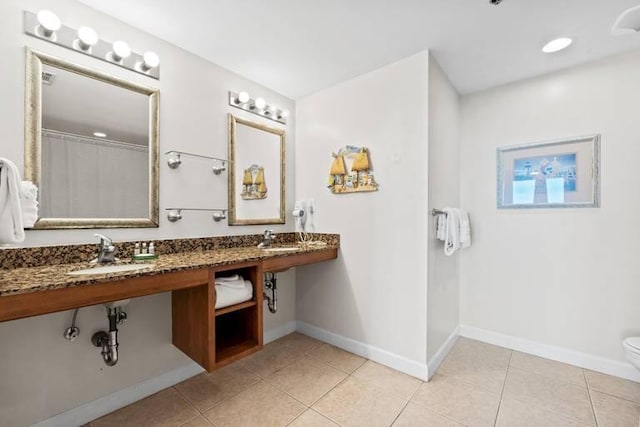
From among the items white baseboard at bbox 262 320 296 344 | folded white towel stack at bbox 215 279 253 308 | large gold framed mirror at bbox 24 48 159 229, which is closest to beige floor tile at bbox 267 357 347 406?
white baseboard at bbox 262 320 296 344

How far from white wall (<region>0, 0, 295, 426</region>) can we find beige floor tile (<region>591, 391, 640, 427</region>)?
2328 millimetres

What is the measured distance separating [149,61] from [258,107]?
2.88ft

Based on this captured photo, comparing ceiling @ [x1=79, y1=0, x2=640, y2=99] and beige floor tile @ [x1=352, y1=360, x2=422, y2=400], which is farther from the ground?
ceiling @ [x1=79, y1=0, x2=640, y2=99]

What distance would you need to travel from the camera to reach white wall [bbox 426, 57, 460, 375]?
2.05m

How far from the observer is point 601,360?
6.77 ft

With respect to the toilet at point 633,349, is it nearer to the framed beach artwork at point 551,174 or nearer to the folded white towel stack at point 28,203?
the framed beach artwork at point 551,174

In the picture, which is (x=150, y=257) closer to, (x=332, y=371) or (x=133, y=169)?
(x=133, y=169)

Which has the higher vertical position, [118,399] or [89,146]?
[89,146]

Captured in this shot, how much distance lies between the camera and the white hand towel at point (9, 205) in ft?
3.72

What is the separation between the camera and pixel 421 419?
5.23ft

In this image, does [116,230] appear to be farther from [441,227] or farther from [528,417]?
[528,417]

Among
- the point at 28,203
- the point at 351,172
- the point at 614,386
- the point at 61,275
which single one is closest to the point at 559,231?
the point at 614,386

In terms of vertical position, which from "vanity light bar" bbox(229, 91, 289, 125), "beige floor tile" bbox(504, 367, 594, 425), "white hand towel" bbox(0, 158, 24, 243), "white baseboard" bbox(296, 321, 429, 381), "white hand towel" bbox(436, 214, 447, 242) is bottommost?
A: "beige floor tile" bbox(504, 367, 594, 425)

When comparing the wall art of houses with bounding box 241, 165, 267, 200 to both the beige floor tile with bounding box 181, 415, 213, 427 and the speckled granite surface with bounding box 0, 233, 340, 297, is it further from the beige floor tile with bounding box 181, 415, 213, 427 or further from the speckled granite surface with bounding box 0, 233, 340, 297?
the beige floor tile with bounding box 181, 415, 213, 427
